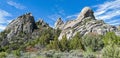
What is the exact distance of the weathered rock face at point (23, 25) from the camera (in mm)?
146100

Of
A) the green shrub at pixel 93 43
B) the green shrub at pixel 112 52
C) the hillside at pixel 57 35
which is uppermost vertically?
the hillside at pixel 57 35

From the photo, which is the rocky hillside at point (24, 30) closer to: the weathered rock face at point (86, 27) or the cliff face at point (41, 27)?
the cliff face at point (41, 27)


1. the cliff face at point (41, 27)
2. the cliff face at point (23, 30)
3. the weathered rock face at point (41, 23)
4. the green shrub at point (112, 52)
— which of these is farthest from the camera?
the weathered rock face at point (41, 23)

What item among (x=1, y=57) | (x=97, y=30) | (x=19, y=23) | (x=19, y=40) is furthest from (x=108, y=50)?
(x=19, y=23)

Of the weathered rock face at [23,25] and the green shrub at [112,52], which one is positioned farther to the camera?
the weathered rock face at [23,25]

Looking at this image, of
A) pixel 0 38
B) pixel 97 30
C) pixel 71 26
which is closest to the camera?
pixel 97 30

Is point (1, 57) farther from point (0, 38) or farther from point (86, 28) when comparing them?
point (0, 38)

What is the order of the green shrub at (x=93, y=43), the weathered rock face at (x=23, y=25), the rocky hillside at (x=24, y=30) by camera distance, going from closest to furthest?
the green shrub at (x=93, y=43) → the rocky hillside at (x=24, y=30) → the weathered rock face at (x=23, y=25)

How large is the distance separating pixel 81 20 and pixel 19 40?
3253 centimetres

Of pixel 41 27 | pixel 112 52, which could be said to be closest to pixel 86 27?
pixel 41 27

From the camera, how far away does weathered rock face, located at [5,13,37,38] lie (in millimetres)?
146100

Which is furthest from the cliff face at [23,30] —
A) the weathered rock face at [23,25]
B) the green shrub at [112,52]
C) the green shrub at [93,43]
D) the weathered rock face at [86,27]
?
the green shrub at [112,52]

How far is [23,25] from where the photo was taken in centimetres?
15075

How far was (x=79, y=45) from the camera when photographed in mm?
79875
